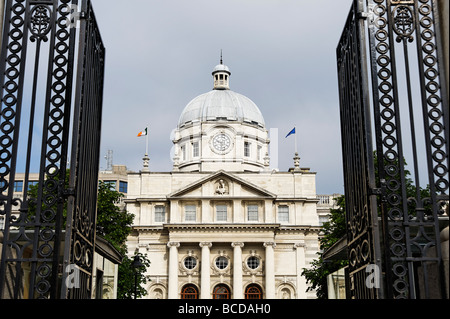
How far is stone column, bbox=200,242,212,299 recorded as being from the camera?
157ft

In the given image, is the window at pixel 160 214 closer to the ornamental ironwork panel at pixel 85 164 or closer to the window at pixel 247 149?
the window at pixel 247 149

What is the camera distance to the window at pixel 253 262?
49500 millimetres

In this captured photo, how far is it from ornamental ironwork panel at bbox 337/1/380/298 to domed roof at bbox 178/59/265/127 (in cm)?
5025

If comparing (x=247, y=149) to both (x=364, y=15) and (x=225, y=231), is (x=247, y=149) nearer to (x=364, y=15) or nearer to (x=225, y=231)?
(x=225, y=231)

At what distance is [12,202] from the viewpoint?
819 cm

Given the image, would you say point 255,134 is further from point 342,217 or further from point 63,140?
point 63,140

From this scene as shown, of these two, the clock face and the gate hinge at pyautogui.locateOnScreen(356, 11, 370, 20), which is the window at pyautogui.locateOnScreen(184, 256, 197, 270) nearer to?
the clock face

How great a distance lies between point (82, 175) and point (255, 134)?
172ft

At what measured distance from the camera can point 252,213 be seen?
164 feet

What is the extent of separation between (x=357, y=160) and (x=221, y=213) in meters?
41.3

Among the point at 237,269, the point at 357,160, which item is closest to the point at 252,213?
the point at 237,269

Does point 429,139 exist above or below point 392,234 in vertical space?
above
